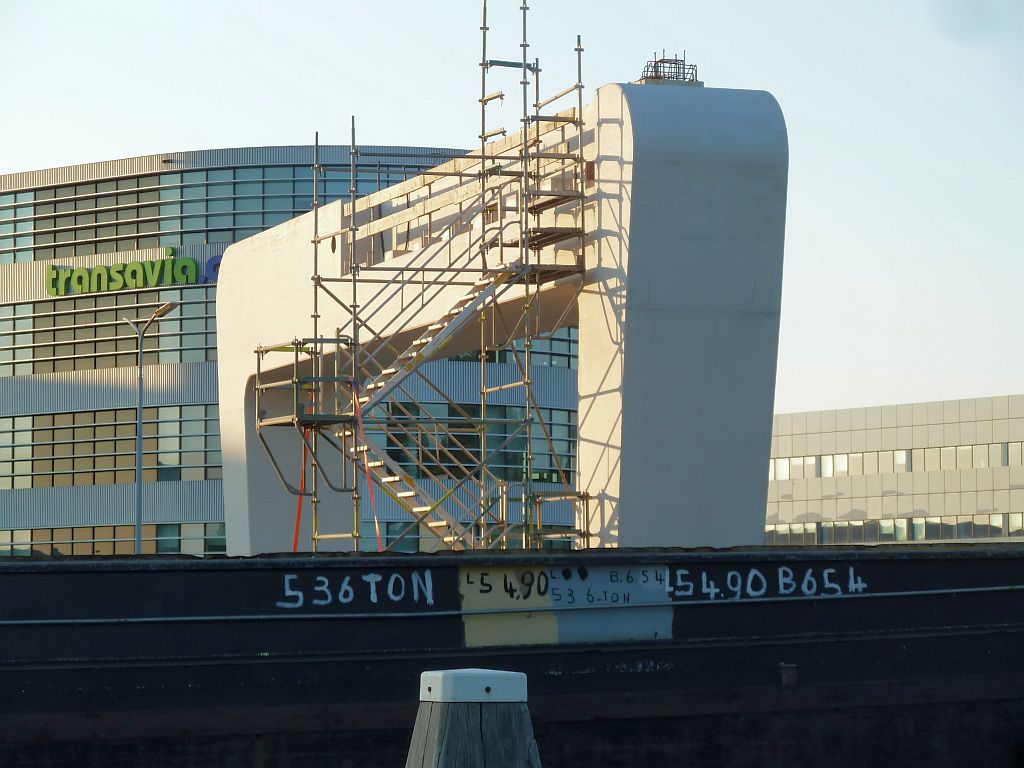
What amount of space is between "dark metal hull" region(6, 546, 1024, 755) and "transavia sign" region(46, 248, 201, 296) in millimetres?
45326

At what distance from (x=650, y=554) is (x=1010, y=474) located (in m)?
71.2

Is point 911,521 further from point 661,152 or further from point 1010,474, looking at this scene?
point 661,152

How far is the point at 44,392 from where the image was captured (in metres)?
56.6

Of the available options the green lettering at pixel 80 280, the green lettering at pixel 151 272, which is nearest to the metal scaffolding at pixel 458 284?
the green lettering at pixel 151 272

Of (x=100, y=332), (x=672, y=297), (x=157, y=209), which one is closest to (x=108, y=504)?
(x=100, y=332)

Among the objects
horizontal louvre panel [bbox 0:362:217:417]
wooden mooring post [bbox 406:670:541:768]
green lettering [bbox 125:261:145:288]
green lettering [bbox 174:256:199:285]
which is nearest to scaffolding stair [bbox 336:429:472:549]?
wooden mooring post [bbox 406:670:541:768]

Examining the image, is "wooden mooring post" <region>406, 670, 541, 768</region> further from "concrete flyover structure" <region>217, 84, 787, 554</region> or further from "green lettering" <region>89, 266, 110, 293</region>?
"green lettering" <region>89, 266, 110, 293</region>

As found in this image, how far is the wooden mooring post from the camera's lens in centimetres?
387

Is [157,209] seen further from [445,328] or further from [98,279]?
[445,328]

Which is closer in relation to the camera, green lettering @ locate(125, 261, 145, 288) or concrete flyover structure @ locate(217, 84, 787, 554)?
concrete flyover structure @ locate(217, 84, 787, 554)

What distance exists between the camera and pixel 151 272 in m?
55.1

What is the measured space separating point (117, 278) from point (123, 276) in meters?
0.27

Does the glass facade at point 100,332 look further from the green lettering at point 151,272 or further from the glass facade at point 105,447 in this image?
the glass facade at point 105,447

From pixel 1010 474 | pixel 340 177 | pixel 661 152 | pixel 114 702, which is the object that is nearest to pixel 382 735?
pixel 114 702
